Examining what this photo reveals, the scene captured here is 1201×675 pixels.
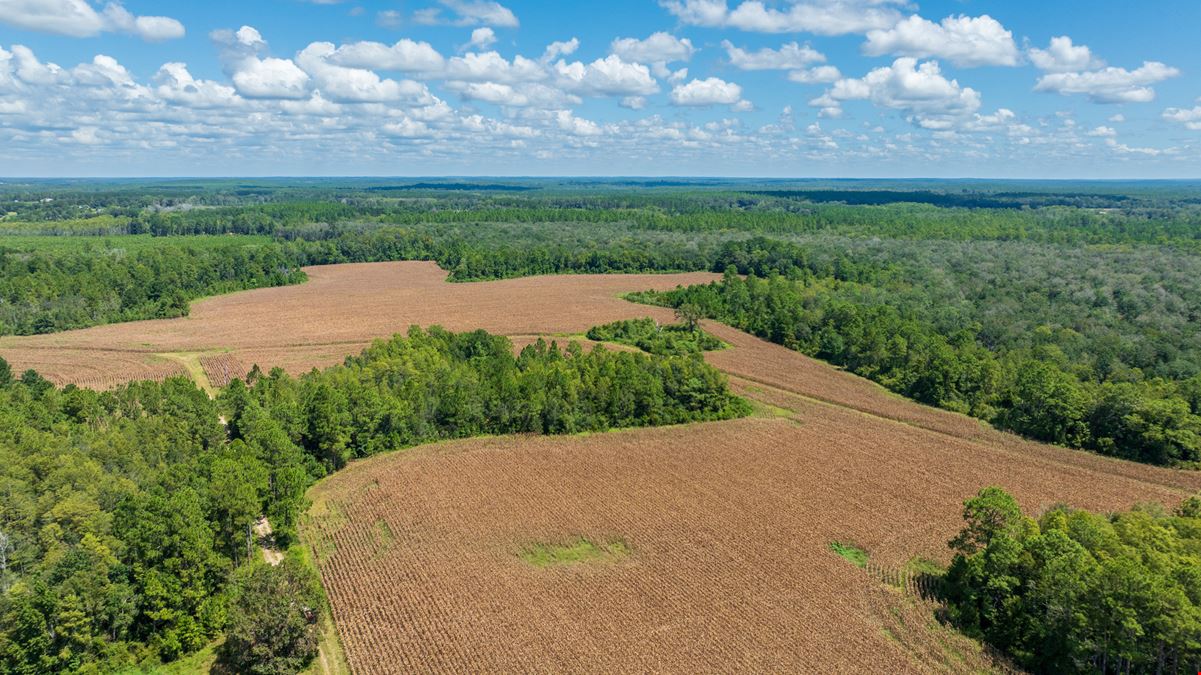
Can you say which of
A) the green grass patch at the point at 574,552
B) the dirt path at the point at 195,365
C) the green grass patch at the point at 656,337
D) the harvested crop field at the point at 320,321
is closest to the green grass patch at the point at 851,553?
the green grass patch at the point at 574,552

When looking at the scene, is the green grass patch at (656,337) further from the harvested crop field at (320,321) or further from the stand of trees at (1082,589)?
the stand of trees at (1082,589)

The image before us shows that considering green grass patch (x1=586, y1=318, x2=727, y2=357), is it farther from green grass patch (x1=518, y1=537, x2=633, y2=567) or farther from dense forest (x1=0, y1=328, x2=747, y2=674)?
green grass patch (x1=518, y1=537, x2=633, y2=567)

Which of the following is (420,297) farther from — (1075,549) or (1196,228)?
(1196,228)

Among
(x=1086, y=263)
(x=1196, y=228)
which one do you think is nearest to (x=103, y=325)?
(x=1086, y=263)

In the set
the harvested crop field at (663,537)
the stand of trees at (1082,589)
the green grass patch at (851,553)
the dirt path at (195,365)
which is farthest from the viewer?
the dirt path at (195,365)

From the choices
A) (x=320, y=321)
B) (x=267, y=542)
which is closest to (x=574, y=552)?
(x=267, y=542)
